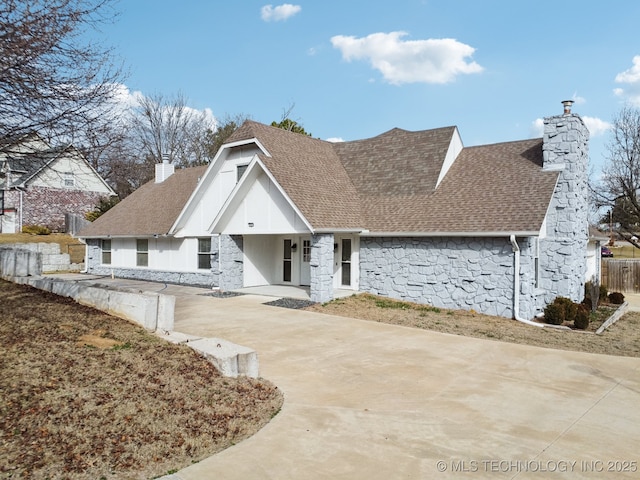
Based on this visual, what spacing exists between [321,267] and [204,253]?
7.28m

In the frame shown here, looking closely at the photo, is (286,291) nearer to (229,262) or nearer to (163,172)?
(229,262)

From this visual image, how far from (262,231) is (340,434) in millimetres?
11247

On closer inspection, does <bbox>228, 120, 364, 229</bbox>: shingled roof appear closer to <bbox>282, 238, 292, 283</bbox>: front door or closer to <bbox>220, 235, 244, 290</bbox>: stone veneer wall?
<bbox>282, 238, 292, 283</bbox>: front door

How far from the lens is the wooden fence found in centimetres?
2350

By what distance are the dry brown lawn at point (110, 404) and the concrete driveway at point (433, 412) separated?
40 centimetres

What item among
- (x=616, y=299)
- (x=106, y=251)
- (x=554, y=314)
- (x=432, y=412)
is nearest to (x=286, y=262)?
(x=554, y=314)

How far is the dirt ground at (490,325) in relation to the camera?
35.0 ft

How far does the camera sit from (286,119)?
1474 inches

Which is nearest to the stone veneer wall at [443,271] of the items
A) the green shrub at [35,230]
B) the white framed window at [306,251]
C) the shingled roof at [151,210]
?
the white framed window at [306,251]

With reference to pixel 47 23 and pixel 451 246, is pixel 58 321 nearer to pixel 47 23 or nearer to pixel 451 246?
pixel 47 23

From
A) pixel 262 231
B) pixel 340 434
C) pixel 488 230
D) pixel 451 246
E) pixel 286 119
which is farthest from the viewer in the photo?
pixel 286 119

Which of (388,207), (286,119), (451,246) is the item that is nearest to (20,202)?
(286,119)

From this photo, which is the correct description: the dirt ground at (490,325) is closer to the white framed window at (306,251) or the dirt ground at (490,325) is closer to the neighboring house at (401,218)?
the neighboring house at (401,218)

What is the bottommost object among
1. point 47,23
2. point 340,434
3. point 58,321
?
point 340,434
